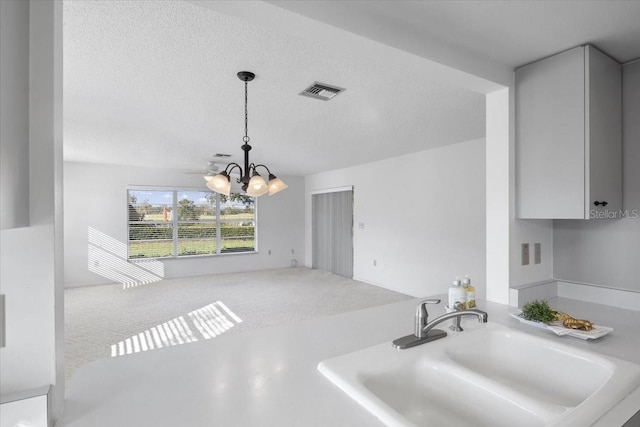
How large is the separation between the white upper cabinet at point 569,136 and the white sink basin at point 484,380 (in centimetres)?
81

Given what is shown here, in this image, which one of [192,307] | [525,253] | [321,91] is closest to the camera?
[525,253]

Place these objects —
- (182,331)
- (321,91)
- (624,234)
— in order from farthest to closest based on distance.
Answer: (182,331)
(321,91)
(624,234)

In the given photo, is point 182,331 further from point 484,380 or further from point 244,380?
point 484,380

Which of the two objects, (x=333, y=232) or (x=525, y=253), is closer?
(x=525, y=253)

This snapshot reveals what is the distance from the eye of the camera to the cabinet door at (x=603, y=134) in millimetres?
1707

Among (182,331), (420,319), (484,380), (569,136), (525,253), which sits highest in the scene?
(569,136)

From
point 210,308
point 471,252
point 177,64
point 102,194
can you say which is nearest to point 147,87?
point 177,64

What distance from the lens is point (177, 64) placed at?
7.80 ft

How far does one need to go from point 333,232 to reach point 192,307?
3.67 meters

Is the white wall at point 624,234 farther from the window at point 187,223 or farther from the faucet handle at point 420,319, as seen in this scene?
the window at point 187,223

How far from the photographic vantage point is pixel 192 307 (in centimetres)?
502

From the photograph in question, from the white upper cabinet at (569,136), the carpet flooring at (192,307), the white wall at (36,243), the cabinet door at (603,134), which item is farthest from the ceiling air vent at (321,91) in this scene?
the carpet flooring at (192,307)

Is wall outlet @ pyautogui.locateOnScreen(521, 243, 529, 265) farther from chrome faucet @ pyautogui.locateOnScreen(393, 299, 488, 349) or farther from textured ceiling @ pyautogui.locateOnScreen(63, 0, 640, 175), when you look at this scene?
textured ceiling @ pyautogui.locateOnScreen(63, 0, 640, 175)

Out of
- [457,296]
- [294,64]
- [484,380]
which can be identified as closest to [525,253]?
[457,296]
